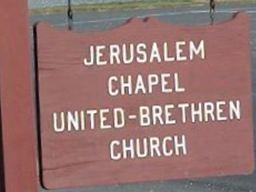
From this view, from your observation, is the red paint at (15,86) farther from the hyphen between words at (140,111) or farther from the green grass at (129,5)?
the green grass at (129,5)

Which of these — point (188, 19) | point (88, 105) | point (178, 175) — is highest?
point (88, 105)

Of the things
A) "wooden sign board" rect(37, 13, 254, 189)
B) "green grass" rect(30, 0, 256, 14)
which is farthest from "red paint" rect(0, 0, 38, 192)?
"green grass" rect(30, 0, 256, 14)

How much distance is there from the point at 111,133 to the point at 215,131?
427 millimetres

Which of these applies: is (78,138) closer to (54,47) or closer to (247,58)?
→ (54,47)

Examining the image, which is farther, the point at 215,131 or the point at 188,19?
the point at 188,19

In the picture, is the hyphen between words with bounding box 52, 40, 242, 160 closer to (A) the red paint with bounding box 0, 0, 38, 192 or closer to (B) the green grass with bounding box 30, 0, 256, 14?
(A) the red paint with bounding box 0, 0, 38, 192

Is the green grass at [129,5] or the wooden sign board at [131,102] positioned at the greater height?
the wooden sign board at [131,102]

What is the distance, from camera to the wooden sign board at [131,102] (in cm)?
461

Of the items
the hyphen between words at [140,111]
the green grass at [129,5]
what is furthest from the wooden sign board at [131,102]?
the green grass at [129,5]

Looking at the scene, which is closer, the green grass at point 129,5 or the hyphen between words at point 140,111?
the hyphen between words at point 140,111

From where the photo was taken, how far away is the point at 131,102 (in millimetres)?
4625

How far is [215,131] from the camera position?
15.5 feet

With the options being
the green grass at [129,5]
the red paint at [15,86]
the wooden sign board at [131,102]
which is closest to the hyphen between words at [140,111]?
the wooden sign board at [131,102]

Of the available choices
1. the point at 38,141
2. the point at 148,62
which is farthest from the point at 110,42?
the point at 38,141
